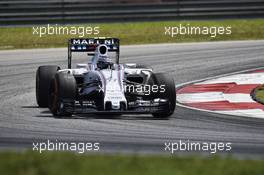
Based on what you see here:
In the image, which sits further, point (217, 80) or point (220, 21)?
point (220, 21)

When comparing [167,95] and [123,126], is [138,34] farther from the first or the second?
[123,126]

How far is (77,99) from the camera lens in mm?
13969

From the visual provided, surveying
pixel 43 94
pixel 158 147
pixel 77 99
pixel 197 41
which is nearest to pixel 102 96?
pixel 77 99

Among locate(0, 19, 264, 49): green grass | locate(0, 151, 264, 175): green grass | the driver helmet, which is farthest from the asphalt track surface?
locate(0, 19, 264, 49): green grass

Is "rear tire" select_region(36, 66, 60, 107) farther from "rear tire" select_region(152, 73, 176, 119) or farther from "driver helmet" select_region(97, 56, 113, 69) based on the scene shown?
"rear tire" select_region(152, 73, 176, 119)

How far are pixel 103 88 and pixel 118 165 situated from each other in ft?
19.4

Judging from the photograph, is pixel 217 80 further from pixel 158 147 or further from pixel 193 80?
pixel 158 147

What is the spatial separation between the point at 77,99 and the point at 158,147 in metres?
3.14

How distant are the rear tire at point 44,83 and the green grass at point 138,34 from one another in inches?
330

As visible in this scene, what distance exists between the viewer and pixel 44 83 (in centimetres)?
1494

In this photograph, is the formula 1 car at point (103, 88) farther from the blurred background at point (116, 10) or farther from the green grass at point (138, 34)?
the blurred background at point (116, 10)

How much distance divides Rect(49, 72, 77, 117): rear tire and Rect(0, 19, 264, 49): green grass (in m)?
9.59

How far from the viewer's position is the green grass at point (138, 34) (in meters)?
23.9

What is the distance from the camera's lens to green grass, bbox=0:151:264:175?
759 centimetres
